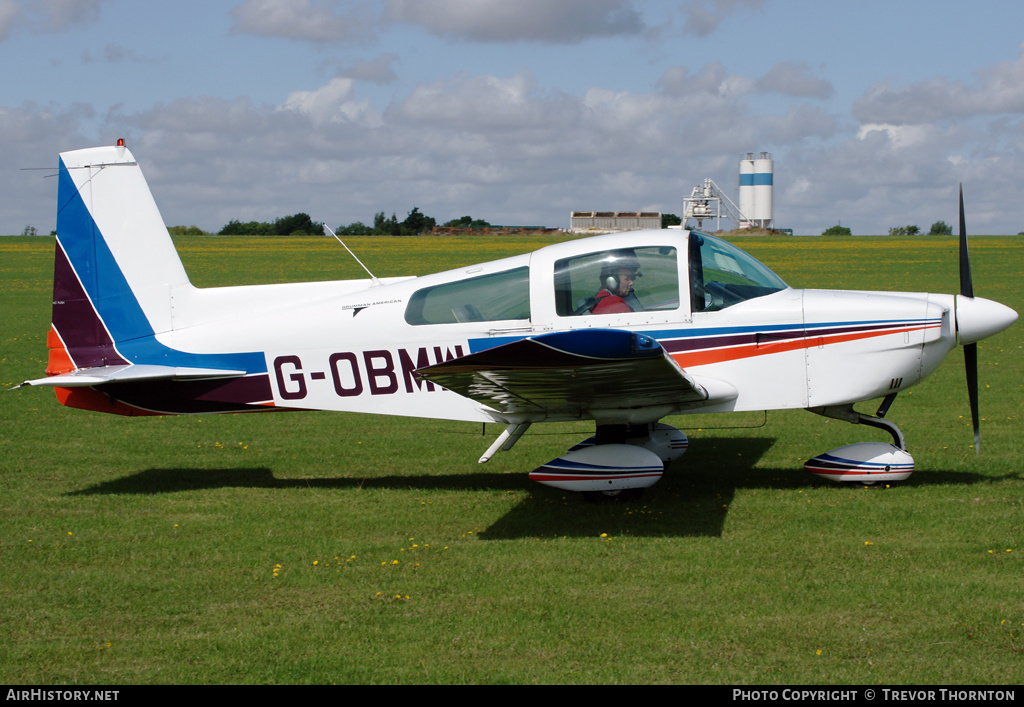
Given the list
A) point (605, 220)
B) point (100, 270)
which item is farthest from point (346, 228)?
point (100, 270)

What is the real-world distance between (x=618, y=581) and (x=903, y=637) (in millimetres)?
1598

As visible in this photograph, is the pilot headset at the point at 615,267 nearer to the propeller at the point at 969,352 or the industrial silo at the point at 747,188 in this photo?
the propeller at the point at 969,352

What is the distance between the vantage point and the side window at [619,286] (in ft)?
22.6

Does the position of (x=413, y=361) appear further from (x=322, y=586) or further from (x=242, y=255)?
(x=242, y=255)

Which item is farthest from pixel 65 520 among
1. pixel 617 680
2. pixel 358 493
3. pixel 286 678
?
pixel 617 680

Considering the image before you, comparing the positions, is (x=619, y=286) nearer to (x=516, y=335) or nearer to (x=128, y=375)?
(x=516, y=335)

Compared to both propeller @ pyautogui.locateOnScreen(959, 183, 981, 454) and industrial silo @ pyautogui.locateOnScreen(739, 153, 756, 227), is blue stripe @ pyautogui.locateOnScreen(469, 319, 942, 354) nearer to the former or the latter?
propeller @ pyautogui.locateOnScreen(959, 183, 981, 454)

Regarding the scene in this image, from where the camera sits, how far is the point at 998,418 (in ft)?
32.2

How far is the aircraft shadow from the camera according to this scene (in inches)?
256

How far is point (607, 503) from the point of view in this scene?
7117mm

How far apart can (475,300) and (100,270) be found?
331cm

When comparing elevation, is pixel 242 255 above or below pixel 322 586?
above

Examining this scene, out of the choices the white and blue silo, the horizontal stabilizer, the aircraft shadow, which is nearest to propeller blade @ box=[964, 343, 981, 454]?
the aircraft shadow

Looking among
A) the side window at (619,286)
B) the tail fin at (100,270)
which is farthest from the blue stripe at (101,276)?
the side window at (619,286)
